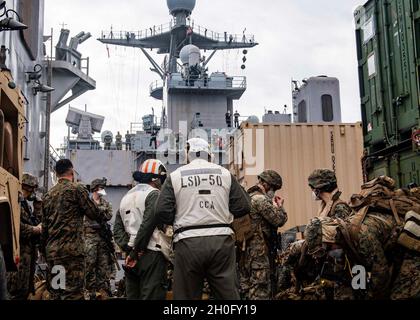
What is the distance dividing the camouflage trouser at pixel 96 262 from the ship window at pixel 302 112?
9242mm

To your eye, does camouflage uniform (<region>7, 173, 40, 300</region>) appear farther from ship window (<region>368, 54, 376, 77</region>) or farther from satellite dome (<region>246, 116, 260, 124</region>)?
satellite dome (<region>246, 116, 260, 124</region>)

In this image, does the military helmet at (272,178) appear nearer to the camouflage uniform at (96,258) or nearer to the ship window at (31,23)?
the camouflage uniform at (96,258)

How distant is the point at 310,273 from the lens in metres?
4.68

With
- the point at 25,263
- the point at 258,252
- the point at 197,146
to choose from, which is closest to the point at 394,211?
the point at 197,146

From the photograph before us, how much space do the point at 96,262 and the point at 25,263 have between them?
204 centimetres

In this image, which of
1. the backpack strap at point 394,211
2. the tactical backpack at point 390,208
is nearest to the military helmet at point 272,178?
the tactical backpack at point 390,208

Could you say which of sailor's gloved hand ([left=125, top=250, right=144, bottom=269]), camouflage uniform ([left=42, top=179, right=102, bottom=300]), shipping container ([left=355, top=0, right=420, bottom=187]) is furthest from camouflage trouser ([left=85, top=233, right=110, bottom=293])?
shipping container ([left=355, top=0, right=420, bottom=187])

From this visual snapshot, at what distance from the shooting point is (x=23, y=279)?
526cm

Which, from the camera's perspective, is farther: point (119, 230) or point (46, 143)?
point (46, 143)

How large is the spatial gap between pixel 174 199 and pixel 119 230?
139 centimetres

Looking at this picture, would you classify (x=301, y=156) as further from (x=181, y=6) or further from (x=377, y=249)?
(x=181, y=6)
